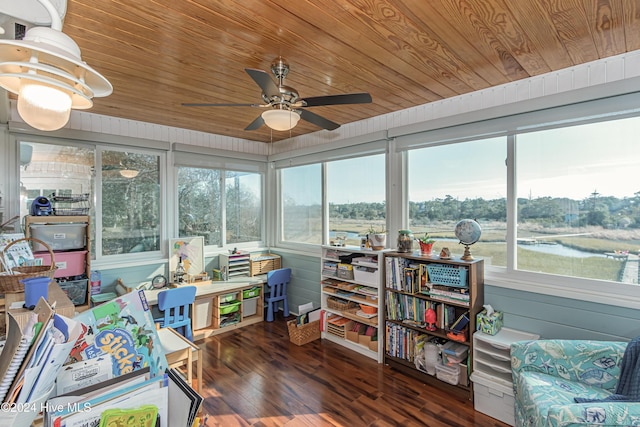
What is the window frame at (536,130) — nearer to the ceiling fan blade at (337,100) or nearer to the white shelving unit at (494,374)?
the white shelving unit at (494,374)

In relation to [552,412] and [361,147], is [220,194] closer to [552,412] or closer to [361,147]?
[361,147]

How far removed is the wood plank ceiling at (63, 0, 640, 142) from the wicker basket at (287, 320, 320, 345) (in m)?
2.36

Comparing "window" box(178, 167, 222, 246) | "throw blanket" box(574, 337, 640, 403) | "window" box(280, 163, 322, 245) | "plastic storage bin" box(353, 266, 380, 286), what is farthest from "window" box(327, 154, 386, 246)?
"throw blanket" box(574, 337, 640, 403)

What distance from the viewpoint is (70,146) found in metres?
3.11

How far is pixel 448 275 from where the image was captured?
255 centimetres

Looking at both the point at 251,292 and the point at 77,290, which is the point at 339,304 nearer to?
the point at 251,292

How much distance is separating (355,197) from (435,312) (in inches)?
62.9

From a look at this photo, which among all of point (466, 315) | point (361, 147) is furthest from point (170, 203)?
point (466, 315)

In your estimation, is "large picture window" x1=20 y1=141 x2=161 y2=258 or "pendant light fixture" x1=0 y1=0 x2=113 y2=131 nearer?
"pendant light fixture" x1=0 y1=0 x2=113 y2=131

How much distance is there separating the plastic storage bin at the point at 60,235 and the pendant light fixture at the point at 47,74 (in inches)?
83.5

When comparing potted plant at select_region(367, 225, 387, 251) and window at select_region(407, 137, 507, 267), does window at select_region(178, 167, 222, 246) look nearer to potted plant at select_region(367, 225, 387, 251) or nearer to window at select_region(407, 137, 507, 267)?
potted plant at select_region(367, 225, 387, 251)

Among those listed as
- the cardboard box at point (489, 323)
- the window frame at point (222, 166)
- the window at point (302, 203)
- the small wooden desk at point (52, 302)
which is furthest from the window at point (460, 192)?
the small wooden desk at point (52, 302)

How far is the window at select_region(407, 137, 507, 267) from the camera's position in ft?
8.58

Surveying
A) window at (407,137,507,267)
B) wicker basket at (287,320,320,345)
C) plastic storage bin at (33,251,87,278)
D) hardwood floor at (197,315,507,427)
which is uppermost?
window at (407,137,507,267)
